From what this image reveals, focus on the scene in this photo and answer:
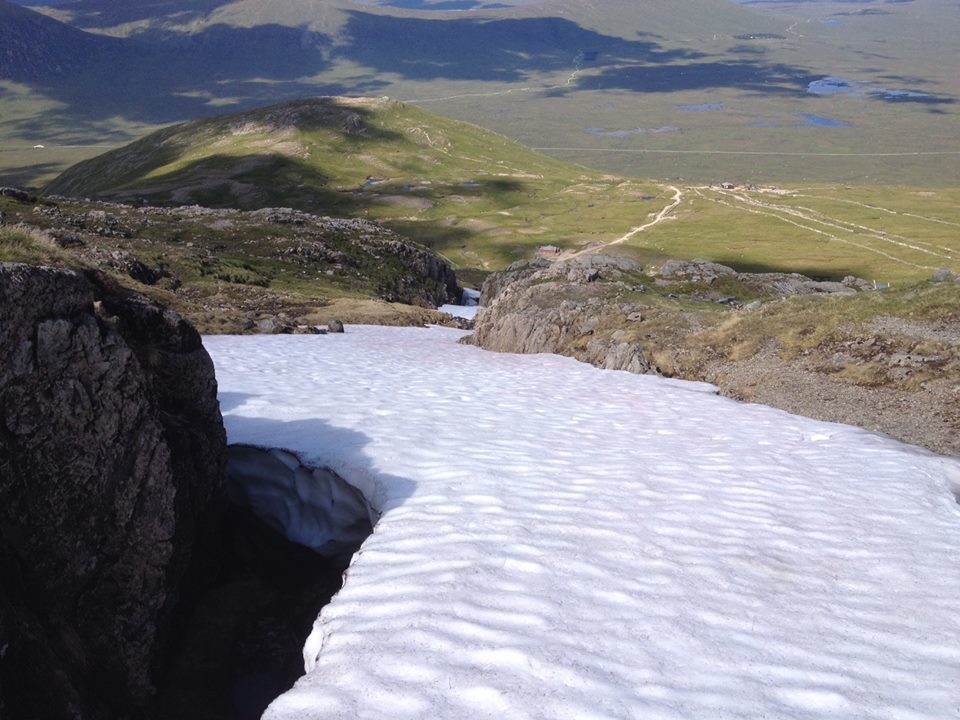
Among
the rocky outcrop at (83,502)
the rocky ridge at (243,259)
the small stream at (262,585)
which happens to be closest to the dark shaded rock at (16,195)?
the rocky ridge at (243,259)

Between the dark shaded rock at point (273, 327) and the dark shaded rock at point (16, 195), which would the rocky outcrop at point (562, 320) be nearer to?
the dark shaded rock at point (273, 327)

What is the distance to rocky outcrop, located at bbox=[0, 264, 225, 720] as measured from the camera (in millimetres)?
8477

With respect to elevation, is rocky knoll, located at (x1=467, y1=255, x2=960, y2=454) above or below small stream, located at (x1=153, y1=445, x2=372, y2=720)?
above

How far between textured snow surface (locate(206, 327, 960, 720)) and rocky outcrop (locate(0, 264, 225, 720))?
2.87 meters

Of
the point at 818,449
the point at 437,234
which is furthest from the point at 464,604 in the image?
the point at 437,234

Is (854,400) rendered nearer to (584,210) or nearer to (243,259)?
(243,259)

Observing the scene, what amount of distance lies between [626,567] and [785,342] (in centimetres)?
1666

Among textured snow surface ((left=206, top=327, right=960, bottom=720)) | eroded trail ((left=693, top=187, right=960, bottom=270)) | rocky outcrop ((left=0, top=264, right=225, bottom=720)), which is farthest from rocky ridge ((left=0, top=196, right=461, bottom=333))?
eroded trail ((left=693, top=187, right=960, bottom=270))

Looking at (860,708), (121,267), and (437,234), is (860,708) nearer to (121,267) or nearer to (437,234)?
(121,267)

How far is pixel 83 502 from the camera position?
9.62 metres

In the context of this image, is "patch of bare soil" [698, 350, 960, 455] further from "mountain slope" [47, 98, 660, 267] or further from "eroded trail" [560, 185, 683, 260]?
"mountain slope" [47, 98, 660, 267]

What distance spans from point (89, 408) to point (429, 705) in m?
6.07

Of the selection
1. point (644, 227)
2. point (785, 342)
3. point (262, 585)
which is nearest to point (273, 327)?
point (785, 342)

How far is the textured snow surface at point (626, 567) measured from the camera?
719 centimetres
